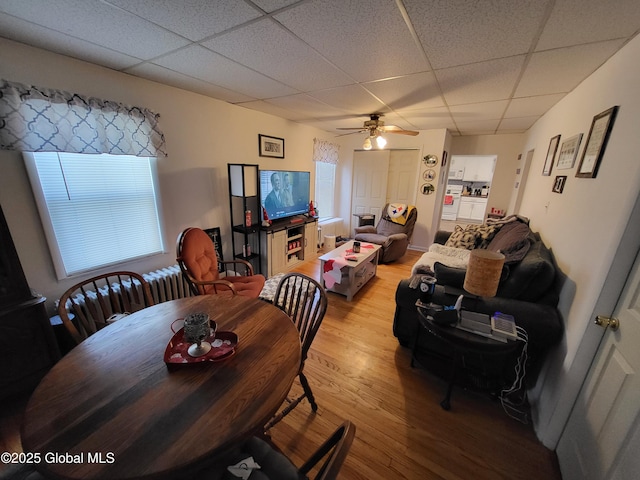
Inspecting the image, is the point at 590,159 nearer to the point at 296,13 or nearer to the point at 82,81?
the point at 296,13

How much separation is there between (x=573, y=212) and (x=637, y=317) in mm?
936

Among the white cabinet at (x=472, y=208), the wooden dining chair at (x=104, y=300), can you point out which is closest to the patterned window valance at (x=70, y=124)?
the wooden dining chair at (x=104, y=300)

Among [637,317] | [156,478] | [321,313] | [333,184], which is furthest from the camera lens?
[333,184]

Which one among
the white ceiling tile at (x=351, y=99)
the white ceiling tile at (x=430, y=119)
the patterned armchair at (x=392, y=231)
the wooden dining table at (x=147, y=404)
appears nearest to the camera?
the wooden dining table at (x=147, y=404)

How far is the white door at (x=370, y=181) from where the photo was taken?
4.93 metres

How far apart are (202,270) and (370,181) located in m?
3.92

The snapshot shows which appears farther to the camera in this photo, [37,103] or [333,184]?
[333,184]

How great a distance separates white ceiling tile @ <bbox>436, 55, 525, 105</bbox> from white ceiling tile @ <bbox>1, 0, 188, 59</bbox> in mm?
1916

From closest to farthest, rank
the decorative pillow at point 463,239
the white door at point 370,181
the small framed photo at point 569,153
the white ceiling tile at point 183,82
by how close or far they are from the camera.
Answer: the small framed photo at point 569,153 → the white ceiling tile at point 183,82 → the decorative pillow at point 463,239 → the white door at point 370,181

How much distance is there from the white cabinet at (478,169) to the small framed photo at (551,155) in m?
5.14

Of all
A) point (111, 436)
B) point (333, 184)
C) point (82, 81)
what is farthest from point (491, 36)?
point (333, 184)

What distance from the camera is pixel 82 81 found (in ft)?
5.89

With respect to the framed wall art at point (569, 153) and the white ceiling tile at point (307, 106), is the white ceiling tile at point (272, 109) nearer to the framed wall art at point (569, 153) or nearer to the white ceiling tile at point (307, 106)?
the white ceiling tile at point (307, 106)

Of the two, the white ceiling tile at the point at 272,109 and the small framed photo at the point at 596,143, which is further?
Answer: the white ceiling tile at the point at 272,109
